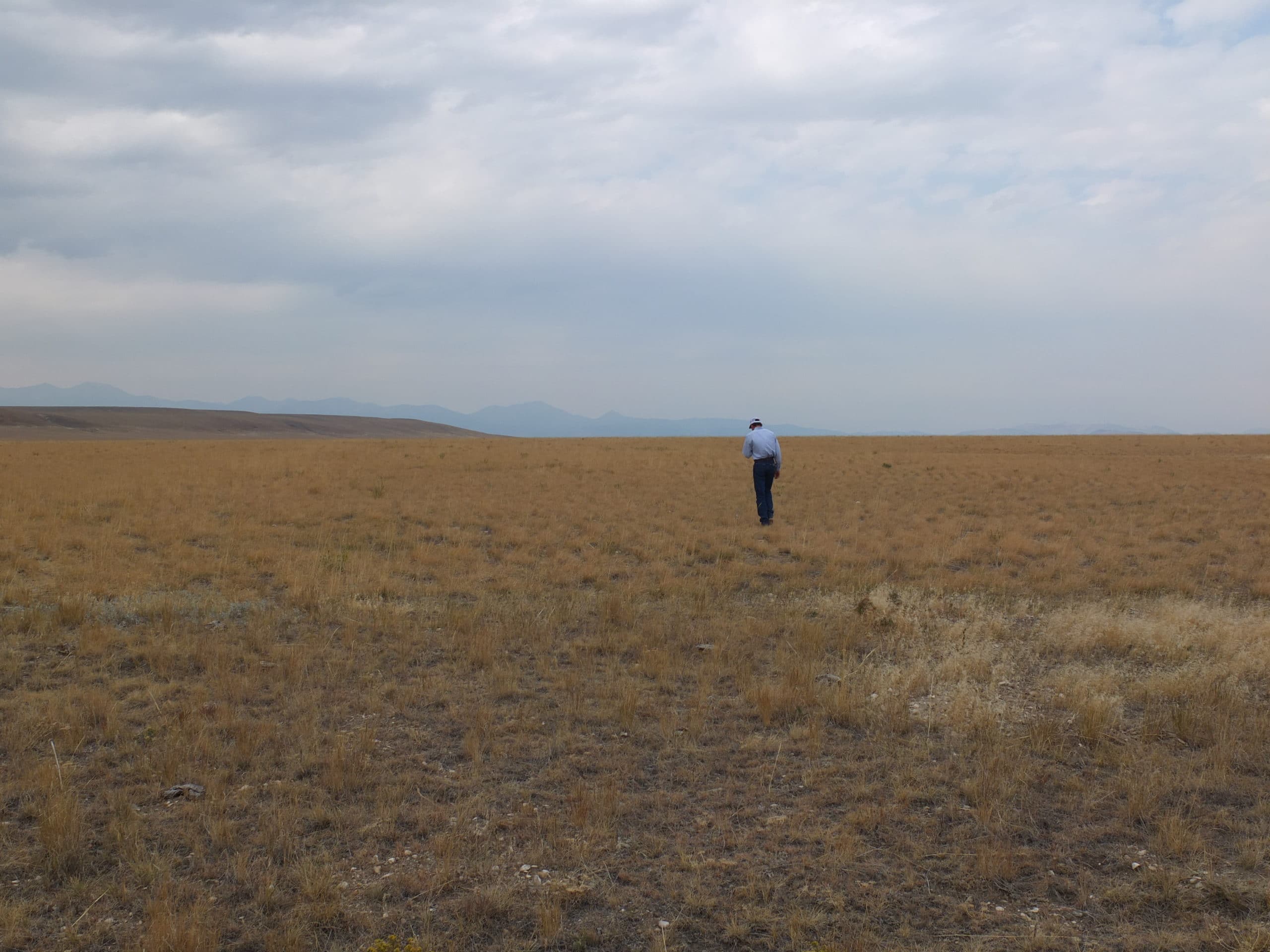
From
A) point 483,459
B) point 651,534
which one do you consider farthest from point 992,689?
point 483,459

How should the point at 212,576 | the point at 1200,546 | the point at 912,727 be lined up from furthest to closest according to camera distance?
the point at 1200,546 → the point at 212,576 → the point at 912,727

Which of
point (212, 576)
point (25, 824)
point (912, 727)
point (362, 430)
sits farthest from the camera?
point (362, 430)

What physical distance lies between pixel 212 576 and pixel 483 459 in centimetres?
2128

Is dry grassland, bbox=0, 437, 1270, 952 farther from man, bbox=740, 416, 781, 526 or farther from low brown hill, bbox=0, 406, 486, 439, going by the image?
low brown hill, bbox=0, 406, 486, 439

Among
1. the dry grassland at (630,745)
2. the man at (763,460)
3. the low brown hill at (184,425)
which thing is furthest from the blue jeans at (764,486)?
the low brown hill at (184,425)

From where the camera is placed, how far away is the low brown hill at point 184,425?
334 ft

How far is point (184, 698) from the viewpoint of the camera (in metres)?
7.31

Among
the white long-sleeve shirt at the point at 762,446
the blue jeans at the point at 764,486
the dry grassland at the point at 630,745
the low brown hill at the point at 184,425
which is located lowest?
the dry grassland at the point at 630,745

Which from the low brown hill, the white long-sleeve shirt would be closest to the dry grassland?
the white long-sleeve shirt

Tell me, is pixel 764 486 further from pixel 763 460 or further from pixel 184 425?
pixel 184 425

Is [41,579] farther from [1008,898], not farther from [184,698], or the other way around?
[1008,898]

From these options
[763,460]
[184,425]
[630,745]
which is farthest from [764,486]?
[184,425]

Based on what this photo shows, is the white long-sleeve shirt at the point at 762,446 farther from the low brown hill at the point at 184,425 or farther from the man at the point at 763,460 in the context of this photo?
the low brown hill at the point at 184,425

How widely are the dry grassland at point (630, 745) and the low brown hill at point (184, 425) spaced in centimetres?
7953
